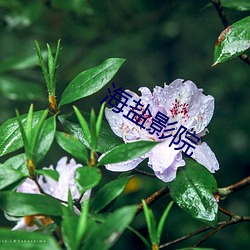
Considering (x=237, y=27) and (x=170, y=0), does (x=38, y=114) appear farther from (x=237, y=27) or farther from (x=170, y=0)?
(x=170, y=0)

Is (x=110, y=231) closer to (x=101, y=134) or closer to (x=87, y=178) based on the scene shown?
(x=87, y=178)

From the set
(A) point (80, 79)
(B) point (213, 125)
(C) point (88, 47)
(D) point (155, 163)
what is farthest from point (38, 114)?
(B) point (213, 125)

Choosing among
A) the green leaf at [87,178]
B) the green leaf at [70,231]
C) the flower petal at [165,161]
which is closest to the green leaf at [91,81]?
the flower petal at [165,161]

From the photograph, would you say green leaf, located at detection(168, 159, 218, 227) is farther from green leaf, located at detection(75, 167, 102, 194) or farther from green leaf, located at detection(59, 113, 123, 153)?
green leaf, located at detection(75, 167, 102, 194)

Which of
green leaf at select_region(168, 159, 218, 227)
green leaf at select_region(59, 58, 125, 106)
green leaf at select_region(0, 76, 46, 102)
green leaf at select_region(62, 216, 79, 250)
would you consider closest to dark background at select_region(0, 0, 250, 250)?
green leaf at select_region(0, 76, 46, 102)

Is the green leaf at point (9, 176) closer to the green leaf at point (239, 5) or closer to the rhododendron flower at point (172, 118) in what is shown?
the rhododendron flower at point (172, 118)
